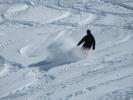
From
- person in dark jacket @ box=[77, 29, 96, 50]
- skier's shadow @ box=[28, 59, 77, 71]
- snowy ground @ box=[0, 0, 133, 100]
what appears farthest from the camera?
person in dark jacket @ box=[77, 29, 96, 50]

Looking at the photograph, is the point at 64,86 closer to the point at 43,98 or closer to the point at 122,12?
the point at 43,98

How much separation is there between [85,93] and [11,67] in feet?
10.6

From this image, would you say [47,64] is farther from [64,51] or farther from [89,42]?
[89,42]

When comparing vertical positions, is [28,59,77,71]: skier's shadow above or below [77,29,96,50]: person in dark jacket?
below

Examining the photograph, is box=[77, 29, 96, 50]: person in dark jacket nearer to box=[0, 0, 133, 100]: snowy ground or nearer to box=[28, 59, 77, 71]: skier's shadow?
box=[0, 0, 133, 100]: snowy ground

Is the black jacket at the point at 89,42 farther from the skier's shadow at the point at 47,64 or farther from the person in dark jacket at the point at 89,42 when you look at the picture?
the skier's shadow at the point at 47,64

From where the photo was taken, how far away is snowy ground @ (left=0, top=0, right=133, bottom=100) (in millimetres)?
10971

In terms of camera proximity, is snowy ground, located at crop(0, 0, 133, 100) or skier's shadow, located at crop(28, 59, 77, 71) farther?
skier's shadow, located at crop(28, 59, 77, 71)

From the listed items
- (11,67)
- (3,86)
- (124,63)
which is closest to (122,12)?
(124,63)

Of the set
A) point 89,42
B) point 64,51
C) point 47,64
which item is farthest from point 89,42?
point 47,64

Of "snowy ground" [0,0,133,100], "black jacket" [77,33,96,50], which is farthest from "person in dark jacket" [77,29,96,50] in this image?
"snowy ground" [0,0,133,100]

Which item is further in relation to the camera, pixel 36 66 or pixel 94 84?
pixel 36 66

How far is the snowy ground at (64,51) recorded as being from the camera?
11.0 metres

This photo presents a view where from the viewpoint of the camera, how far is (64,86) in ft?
36.7
